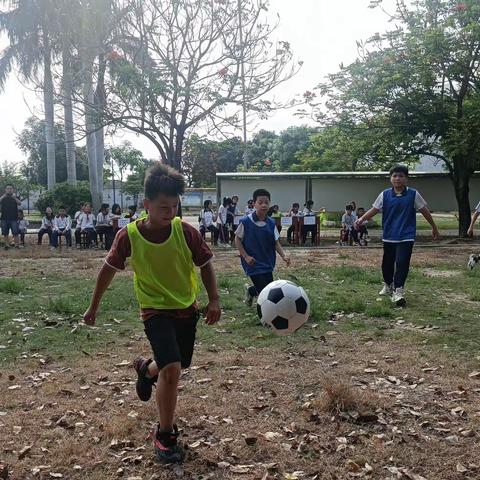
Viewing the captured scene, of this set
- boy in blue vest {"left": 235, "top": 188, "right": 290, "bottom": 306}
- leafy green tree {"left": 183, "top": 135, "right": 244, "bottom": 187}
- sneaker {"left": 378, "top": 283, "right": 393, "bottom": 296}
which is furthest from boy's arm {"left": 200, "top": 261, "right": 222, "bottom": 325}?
leafy green tree {"left": 183, "top": 135, "right": 244, "bottom": 187}

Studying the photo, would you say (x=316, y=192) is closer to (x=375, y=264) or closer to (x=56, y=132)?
(x=375, y=264)

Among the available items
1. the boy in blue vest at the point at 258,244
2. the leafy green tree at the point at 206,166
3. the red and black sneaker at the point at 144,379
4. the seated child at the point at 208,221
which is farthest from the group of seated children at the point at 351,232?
the leafy green tree at the point at 206,166

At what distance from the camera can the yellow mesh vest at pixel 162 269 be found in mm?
3594

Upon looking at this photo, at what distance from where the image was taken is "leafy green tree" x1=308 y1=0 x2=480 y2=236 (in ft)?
57.4

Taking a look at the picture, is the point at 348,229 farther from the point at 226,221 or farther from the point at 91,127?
the point at 91,127

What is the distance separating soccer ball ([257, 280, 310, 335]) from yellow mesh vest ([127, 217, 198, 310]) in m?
1.62

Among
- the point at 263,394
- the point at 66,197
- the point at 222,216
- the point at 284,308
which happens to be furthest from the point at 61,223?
the point at 263,394

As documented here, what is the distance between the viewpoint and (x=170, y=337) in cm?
354

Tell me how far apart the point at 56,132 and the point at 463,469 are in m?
28.8

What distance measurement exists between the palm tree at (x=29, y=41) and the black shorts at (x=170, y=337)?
22442 millimetres

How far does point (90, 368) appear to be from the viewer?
17.8 feet

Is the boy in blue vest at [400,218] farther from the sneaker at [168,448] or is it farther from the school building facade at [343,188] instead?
the school building facade at [343,188]

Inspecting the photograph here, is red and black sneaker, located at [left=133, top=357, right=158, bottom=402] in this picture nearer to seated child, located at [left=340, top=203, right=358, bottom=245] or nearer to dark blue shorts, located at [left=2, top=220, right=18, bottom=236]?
dark blue shorts, located at [left=2, top=220, right=18, bottom=236]

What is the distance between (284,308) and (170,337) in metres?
1.80
